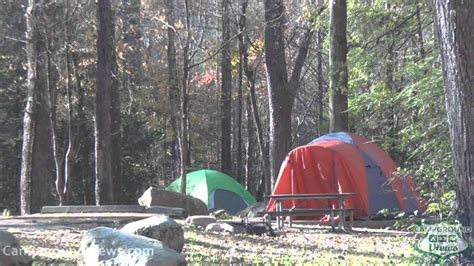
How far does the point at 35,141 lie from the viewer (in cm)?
1596

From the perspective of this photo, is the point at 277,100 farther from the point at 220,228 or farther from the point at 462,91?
the point at 462,91

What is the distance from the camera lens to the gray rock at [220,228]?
10414 millimetres

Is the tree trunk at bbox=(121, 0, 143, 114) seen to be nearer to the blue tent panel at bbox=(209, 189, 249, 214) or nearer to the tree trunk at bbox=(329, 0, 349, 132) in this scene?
the blue tent panel at bbox=(209, 189, 249, 214)

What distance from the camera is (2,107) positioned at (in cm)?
2405

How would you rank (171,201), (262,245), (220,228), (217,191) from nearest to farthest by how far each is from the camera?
(262,245)
(220,228)
(171,201)
(217,191)

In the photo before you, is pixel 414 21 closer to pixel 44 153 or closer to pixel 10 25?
pixel 44 153

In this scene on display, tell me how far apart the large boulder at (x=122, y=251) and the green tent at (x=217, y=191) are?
1472 centimetres

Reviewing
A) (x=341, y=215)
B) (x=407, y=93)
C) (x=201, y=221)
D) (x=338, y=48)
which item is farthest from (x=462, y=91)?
(x=338, y=48)

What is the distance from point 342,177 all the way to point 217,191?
8.24m

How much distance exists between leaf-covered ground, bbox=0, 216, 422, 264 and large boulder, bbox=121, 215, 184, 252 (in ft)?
0.94

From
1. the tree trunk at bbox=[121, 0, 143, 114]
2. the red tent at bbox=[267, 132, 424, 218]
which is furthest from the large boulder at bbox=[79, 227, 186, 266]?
the tree trunk at bbox=[121, 0, 143, 114]

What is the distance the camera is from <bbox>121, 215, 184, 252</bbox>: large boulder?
270 inches

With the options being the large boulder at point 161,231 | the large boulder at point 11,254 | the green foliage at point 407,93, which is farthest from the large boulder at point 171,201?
the large boulder at point 11,254

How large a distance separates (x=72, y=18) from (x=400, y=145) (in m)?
12.6
